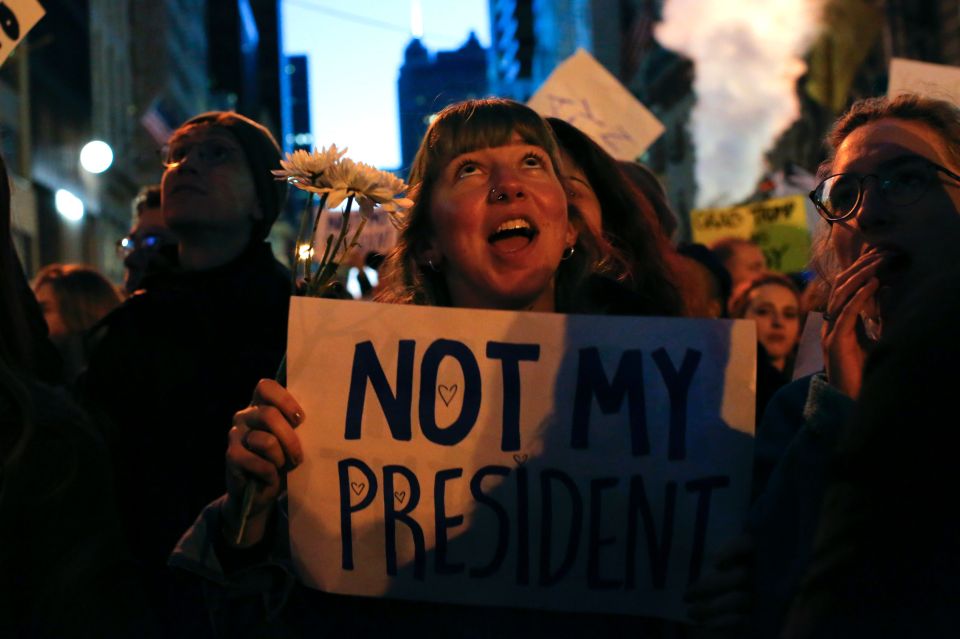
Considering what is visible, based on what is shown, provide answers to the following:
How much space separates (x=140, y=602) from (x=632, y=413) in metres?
0.94

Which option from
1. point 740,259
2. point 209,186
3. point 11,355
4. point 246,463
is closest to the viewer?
point 246,463

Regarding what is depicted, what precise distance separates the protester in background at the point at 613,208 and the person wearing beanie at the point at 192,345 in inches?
44.0

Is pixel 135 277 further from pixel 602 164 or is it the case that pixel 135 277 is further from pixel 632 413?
pixel 632 413

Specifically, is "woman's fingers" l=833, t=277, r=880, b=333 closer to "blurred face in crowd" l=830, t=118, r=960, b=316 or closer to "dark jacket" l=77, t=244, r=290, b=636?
"blurred face in crowd" l=830, t=118, r=960, b=316

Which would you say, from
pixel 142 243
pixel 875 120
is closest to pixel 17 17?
pixel 142 243

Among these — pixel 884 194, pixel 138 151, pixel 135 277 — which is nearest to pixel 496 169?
pixel 884 194

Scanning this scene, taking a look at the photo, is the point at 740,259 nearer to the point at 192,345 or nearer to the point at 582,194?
the point at 192,345

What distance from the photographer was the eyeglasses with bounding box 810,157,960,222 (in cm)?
214

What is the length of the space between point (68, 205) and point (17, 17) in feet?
101

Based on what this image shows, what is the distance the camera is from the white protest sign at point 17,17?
399 cm

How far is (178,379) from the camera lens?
3.61 meters

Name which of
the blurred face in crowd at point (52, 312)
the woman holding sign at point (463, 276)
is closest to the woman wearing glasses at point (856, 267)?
the woman holding sign at point (463, 276)

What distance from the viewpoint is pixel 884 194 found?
2148 millimetres

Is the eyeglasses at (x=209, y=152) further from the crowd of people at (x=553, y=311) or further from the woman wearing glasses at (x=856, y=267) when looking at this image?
the woman wearing glasses at (x=856, y=267)
